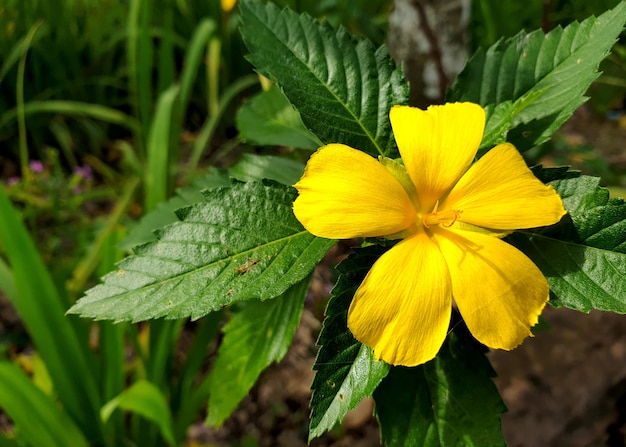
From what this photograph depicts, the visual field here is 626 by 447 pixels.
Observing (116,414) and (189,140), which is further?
(189,140)

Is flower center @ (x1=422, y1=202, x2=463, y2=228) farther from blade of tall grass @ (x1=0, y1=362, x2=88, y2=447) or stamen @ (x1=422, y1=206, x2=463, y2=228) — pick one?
blade of tall grass @ (x1=0, y1=362, x2=88, y2=447)

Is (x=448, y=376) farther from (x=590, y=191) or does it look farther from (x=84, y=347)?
(x=84, y=347)

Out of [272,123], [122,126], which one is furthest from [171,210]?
[122,126]

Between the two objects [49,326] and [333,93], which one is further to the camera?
[49,326]

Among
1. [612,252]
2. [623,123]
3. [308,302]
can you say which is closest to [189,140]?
[308,302]

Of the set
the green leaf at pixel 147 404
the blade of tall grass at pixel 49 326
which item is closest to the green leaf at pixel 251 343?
the green leaf at pixel 147 404

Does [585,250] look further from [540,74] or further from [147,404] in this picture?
[147,404]

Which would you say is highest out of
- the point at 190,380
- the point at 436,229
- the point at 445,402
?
the point at 436,229
